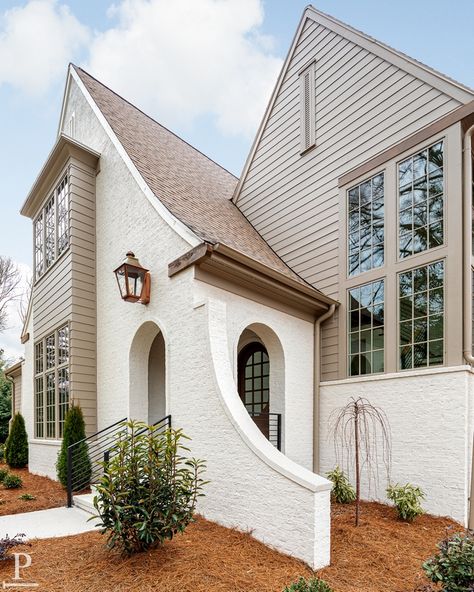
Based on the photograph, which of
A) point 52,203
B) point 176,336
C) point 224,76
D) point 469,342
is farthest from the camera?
point 224,76

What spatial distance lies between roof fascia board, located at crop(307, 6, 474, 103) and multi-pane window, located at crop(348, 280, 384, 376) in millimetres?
3048

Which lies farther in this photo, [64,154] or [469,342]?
[64,154]

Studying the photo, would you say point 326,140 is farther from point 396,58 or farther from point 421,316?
point 421,316

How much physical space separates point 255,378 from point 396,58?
6.58 metres

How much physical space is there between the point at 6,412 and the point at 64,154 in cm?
1305

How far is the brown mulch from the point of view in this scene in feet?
22.8

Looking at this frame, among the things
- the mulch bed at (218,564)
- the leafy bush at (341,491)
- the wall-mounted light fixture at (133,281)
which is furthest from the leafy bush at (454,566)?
the wall-mounted light fixture at (133,281)

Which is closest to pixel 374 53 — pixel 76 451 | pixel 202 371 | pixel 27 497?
pixel 202 371

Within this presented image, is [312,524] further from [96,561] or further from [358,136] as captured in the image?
[358,136]

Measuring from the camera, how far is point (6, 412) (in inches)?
724

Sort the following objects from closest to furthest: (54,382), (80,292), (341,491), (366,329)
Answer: (341,491) < (366,329) < (80,292) < (54,382)

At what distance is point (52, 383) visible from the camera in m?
9.95

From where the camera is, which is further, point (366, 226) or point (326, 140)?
point (326, 140)

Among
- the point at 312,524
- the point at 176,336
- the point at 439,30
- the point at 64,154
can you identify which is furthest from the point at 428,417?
the point at 64,154
